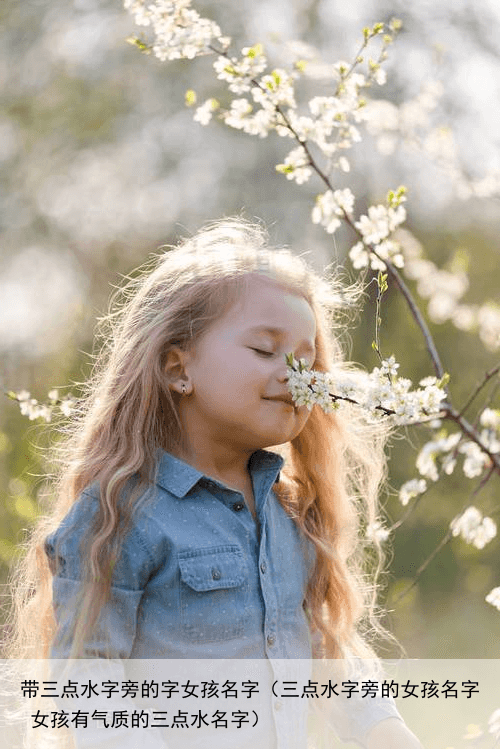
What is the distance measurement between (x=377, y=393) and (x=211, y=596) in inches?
17.7

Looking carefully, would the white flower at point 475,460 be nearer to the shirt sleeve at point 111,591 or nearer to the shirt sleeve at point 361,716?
the shirt sleeve at point 111,591

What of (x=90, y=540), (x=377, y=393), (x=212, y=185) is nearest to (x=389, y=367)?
(x=377, y=393)

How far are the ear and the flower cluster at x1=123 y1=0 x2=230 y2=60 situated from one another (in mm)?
482

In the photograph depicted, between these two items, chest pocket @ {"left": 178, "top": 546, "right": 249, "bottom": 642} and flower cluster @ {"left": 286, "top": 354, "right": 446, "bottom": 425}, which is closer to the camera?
flower cluster @ {"left": 286, "top": 354, "right": 446, "bottom": 425}

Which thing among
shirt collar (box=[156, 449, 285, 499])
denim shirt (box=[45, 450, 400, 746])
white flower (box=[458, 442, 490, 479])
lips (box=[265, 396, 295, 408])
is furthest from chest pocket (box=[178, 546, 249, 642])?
white flower (box=[458, 442, 490, 479])

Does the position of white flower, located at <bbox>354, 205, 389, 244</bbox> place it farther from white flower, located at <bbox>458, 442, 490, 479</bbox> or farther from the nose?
white flower, located at <bbox>458, 442, 490, 479</bbox>

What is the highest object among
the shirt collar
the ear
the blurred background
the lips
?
the lips

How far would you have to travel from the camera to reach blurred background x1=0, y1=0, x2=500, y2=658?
16.3 feet

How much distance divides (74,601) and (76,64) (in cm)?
456

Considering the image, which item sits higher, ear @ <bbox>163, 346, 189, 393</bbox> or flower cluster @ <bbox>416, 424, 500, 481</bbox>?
flower cluster @ <bbox>416, 424, 500, 481</bbox>

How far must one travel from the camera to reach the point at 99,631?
5.06 ft

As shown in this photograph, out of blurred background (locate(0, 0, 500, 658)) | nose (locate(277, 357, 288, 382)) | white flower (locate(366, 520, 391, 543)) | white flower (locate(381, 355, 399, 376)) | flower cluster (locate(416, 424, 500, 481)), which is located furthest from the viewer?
blurred background (locate(0, 0, 500, 658))

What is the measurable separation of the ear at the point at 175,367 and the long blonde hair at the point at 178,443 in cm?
1

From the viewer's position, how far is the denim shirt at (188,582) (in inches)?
62.0
